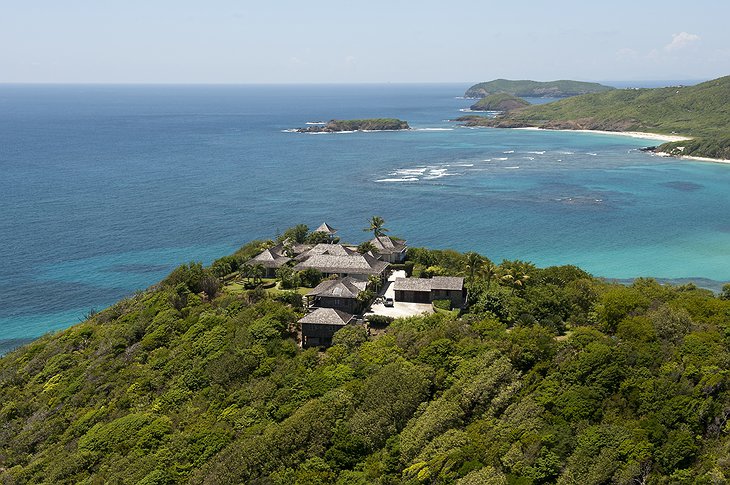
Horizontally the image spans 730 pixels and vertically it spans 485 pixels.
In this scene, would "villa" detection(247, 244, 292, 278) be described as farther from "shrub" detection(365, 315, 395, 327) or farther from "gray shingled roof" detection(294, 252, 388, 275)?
"shrub" detection(365, 315, 395, 327)

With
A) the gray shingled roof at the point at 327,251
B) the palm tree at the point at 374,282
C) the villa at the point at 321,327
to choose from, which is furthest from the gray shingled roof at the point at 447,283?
the gray shingled roof at the point at 327,251

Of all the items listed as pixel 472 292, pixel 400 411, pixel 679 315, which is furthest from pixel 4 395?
pixel 679 315

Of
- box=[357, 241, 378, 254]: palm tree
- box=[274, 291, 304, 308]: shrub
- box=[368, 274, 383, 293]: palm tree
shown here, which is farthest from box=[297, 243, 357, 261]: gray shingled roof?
box=[274, 291, 304, 308]: shrub

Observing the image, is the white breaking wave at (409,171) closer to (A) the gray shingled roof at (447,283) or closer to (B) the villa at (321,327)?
(A) the gray shingled roof at (447,283)

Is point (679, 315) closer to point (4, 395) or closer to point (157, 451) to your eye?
point (157, 451)

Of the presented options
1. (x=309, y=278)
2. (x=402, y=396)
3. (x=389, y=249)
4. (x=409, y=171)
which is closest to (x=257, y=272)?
(x=309, y=278)

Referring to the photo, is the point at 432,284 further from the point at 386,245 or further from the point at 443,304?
the point at 386,245
